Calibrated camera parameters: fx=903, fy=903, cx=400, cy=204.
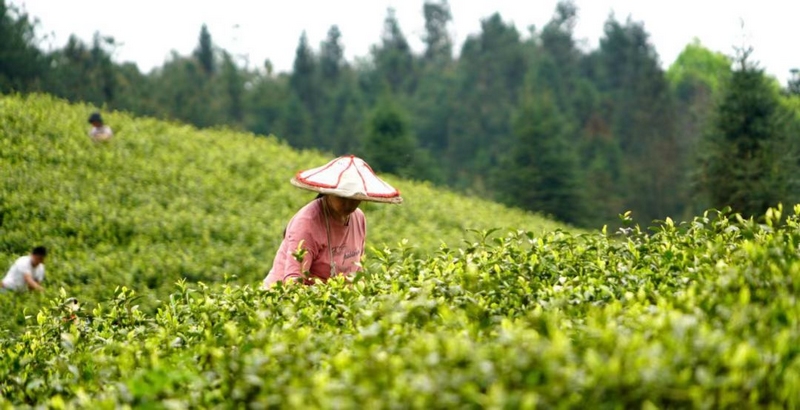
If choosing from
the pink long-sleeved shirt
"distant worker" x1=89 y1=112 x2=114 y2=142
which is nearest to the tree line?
"distant worker" x1=89 y1=112 x2=114 y2=142

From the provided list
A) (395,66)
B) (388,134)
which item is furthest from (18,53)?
(395,66)

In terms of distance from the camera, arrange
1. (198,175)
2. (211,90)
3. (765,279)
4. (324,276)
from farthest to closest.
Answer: (211,90) < (198,175) < (324,276) < (765,279)

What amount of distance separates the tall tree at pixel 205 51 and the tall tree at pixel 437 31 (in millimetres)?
23220

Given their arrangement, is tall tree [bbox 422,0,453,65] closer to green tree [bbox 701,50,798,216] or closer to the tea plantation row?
green tree [bbox 701,50,798,216]

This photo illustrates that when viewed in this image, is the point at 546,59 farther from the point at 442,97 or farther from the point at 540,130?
the point at 540,130

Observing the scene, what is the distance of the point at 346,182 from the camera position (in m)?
5.39

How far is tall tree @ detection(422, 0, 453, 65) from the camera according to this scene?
308 feet

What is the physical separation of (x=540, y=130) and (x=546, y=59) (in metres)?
29.1

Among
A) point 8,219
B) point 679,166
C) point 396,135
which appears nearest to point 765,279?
point 8,219

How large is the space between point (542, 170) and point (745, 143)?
63.4 ft

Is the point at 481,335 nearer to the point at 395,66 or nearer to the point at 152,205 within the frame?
the point at 152,205

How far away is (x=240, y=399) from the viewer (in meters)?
3.03

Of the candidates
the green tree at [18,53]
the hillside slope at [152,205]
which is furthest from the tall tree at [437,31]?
the hillside slope at [152,205]

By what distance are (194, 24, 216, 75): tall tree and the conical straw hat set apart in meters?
76.7
